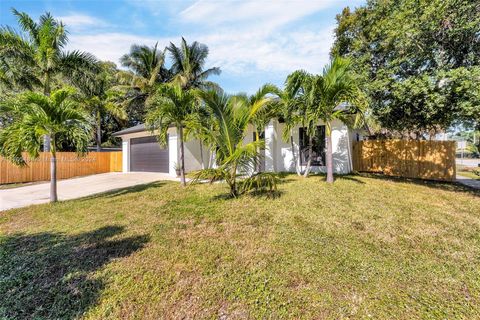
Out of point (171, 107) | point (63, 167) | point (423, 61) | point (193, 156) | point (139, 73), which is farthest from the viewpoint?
point (139, 73)

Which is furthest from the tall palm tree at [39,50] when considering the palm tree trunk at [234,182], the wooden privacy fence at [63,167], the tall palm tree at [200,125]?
the palm tree trunk at [234,182]

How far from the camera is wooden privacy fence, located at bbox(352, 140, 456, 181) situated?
34.1 ft

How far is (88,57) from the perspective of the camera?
11805 millimetres

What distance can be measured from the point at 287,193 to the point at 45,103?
766 centimetres

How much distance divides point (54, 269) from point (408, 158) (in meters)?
13.9

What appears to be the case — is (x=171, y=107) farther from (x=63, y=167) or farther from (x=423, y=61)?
(x=63, y=167)

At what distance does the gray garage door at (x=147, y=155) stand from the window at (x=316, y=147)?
307 inches

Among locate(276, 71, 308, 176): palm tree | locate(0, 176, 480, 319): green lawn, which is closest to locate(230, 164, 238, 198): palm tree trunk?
locate(0, 176, 480, 319): green lawn

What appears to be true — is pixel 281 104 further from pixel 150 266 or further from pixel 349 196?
pixel 150 266

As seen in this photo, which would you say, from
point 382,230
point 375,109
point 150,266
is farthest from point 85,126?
point 375,109

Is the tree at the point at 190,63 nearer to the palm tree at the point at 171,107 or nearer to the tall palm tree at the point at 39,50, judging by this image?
the tall palm tree at the point at 39,50

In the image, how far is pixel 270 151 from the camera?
1223 centimetres

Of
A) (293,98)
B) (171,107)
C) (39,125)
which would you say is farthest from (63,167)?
(293,98)

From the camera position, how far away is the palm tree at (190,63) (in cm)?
1988
